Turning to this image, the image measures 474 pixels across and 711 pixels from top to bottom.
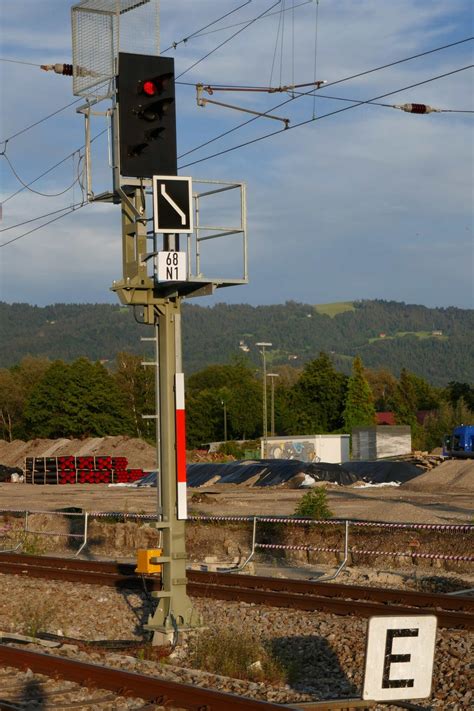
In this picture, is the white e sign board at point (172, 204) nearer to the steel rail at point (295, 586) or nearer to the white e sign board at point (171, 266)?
the white e sign board at point (171, 266)

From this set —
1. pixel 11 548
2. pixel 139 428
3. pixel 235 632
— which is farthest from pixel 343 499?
pixel 139 428

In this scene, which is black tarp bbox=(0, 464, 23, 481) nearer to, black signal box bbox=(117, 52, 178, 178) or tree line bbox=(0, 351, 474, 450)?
tree line bbox=(0, 351, 474, 450)

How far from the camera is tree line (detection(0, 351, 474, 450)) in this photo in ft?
391

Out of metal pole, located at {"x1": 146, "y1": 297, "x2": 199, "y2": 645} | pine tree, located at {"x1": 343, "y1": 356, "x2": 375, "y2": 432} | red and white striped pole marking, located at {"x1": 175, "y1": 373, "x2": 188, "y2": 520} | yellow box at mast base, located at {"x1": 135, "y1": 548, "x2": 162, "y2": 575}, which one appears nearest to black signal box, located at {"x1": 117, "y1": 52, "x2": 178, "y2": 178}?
metal pole, located at {"x1": 146, "y1": 297, "x2": 199, "y2": 645}

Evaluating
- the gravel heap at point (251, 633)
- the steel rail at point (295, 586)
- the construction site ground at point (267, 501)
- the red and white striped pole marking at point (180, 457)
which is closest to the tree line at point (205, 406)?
the construction site ground at point (267, 501)

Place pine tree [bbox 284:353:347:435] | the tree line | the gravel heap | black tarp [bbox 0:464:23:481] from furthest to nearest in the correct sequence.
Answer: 1. pine tree [bbox 284:353:347:435]
2. the tree line
3. black tarp [bbox 0:464:23:481]
4. the gravel heap

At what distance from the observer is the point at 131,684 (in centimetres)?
1000

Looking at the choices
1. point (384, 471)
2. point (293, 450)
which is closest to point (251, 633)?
point (384, 471)

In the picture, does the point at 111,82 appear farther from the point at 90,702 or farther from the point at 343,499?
the point at 343,499

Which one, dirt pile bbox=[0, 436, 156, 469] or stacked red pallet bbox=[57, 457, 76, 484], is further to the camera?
dirt pile bbox=[0, 436, 156, 469]

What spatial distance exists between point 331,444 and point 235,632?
221 ft

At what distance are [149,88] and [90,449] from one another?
7337 centimetres

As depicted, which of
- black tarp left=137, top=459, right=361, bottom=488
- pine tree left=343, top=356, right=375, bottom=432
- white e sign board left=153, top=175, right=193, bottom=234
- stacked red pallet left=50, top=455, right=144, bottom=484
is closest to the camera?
white e sign board left=153, top=175, right=193, bottom=234

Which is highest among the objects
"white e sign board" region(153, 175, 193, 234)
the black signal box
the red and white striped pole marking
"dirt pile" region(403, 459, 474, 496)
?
the black signal box
